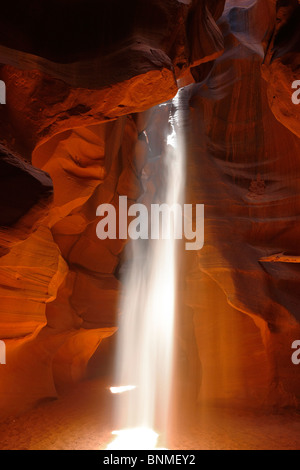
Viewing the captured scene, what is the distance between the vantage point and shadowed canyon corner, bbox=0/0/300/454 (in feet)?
17.7

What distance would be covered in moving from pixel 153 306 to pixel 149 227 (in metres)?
3.22

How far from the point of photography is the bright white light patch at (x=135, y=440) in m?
6.42

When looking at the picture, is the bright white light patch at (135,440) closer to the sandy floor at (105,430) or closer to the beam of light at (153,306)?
the sandy floor at (105,430)

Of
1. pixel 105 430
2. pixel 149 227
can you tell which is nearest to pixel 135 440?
pixel 105 430

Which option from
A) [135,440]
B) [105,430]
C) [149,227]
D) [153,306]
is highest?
[149,227]

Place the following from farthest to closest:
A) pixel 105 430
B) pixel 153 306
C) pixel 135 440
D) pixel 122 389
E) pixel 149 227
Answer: pixel 149 227 < pixel 153 306 < pixel 122 389 < pixel 105 430 < pixel 135 440

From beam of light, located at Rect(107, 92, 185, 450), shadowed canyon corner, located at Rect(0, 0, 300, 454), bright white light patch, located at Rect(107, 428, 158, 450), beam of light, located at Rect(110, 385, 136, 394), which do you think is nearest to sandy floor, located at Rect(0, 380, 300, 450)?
shadowed canyon corner, located at Rect(0, 0, 300, 454)

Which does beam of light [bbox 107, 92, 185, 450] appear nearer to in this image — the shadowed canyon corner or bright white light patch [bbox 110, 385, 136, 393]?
the shadowed canyon corner

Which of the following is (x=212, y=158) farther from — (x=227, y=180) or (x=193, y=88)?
(x=193, y=88)

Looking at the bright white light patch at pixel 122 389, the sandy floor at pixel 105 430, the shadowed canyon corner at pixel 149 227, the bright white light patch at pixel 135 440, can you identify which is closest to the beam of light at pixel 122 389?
the bright white light patch at pixel 122 389

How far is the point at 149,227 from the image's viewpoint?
46.5 feet

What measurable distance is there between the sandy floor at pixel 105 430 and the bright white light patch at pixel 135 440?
8.9 inches

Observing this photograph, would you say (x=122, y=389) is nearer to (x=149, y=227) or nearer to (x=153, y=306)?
(x=153, y=306)

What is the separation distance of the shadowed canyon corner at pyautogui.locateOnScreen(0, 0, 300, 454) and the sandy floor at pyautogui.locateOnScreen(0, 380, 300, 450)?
0.06 metres
